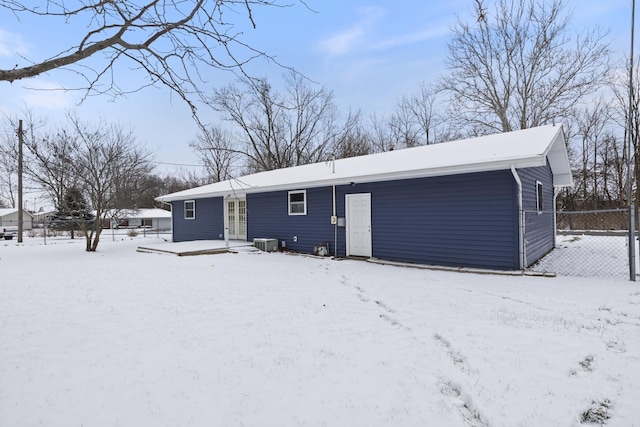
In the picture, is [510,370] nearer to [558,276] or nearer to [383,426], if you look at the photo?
[383,426]

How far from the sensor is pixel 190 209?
16.8 meters

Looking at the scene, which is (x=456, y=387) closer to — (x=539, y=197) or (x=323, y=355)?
(x=323, y=355)

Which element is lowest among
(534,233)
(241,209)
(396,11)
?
(534,233)

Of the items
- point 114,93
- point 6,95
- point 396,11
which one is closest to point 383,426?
point 396,11

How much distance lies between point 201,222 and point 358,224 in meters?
8.75

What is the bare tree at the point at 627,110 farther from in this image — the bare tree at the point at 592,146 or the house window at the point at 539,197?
the house window at the point at 539,197

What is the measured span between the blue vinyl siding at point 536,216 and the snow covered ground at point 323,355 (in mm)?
2372

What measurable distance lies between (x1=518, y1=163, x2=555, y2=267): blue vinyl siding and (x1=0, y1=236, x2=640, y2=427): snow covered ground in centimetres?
237

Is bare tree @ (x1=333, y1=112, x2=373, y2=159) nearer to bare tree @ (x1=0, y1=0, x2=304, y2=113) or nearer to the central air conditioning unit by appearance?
the central air conditioning unit

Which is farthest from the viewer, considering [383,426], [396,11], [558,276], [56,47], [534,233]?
Result: [534,233]

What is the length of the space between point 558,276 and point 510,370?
17.6 ft

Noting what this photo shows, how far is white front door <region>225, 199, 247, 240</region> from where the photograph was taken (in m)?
14.4

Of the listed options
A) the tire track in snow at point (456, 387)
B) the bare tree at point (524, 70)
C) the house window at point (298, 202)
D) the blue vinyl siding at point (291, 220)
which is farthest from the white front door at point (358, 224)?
the bare tree at point (524, 70)

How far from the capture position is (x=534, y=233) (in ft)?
30.3
